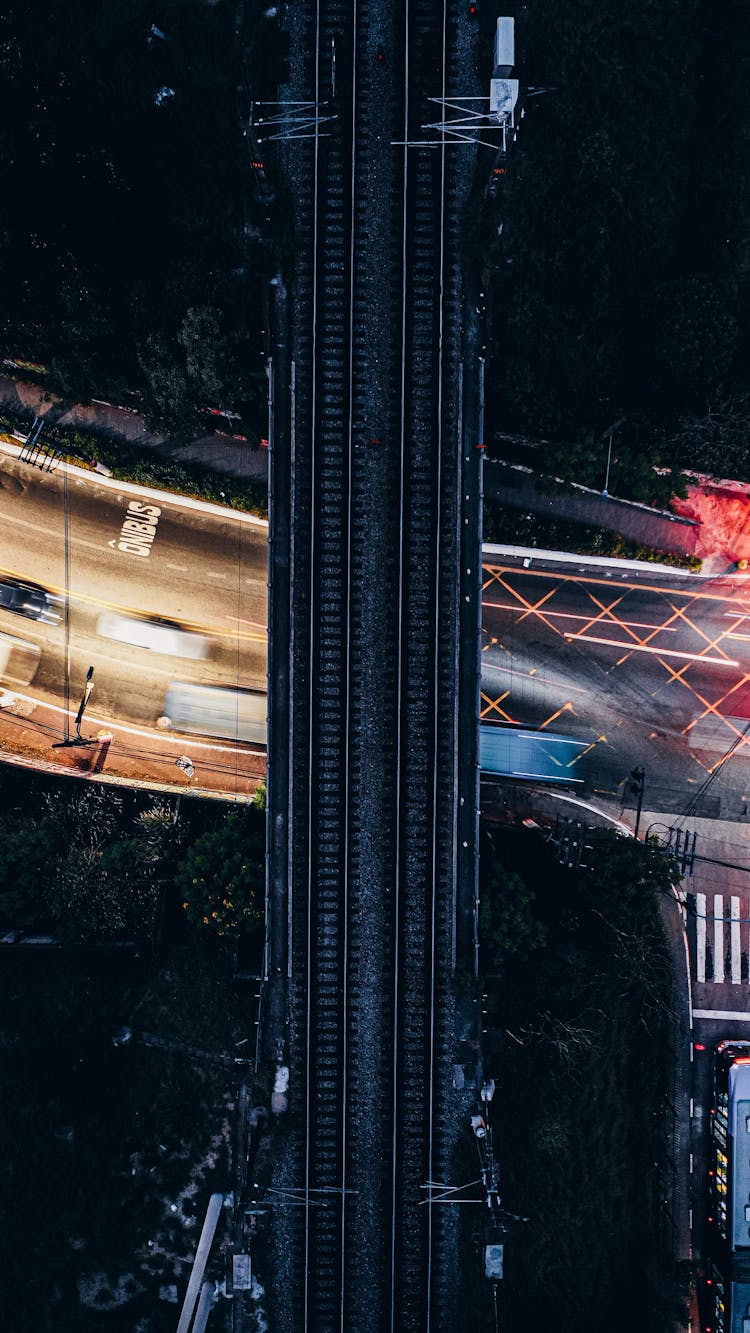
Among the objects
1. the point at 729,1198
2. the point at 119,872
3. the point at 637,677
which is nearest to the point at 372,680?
the point at 637,677

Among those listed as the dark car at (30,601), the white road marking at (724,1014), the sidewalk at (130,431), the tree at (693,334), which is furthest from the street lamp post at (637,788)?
the dark car at (30,601)

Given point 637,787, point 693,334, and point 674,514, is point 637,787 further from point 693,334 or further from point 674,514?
point 693,334

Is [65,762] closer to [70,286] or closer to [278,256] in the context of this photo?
[70,286]

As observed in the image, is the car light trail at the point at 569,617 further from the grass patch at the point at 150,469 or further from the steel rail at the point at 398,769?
the grass patch at the point at 150,469

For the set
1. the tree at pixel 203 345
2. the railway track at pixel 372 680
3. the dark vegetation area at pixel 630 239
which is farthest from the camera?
the dark vegetation area at pixel 630 239

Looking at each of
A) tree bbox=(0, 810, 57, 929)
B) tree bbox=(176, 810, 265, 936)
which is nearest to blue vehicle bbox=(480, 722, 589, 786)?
tree bbox=(176, 810, 265, 936)

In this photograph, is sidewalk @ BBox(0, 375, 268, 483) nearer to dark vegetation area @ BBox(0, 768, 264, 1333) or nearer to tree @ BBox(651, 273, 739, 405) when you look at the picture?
dark vegetation area @ BBox(0, 768, 264, 1333)

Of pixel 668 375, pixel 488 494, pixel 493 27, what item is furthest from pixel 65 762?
pixel 493 27
